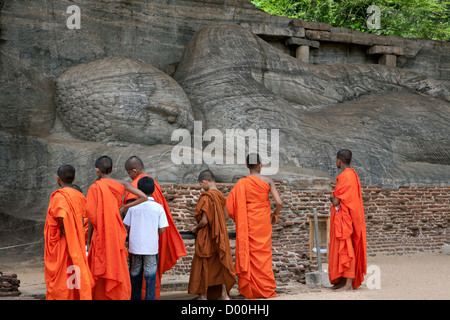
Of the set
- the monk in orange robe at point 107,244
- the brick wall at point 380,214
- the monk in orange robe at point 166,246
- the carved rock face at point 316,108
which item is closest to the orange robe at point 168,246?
the monk in orange robe at point 166,246

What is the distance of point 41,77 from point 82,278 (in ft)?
18.7

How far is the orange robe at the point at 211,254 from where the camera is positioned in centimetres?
606

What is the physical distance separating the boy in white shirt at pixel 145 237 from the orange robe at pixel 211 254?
60cm

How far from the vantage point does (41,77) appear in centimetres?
1008

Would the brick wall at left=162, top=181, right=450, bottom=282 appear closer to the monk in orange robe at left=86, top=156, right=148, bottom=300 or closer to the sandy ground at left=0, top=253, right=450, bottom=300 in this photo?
the sandy ground at left=0, top=253, right=450, bottom=300

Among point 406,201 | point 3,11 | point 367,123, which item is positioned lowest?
point 406,201

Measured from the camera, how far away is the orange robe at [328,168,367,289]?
21.6ft

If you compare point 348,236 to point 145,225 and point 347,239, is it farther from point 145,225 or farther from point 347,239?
point 145,225

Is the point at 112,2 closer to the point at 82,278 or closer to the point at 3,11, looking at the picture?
the point at 3,11

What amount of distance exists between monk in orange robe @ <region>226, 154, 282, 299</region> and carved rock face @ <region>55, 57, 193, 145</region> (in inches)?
126

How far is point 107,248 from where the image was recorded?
5367mm

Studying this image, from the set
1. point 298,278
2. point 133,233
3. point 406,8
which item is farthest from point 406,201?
point 406,8

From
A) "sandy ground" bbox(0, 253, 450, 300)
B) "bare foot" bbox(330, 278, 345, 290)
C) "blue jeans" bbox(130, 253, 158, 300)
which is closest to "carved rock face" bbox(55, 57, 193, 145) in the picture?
"sandy ground" bbox(0, 253, 450, 300)

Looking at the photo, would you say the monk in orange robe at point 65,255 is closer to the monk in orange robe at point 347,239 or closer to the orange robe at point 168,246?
the orange robe at point 168,246
